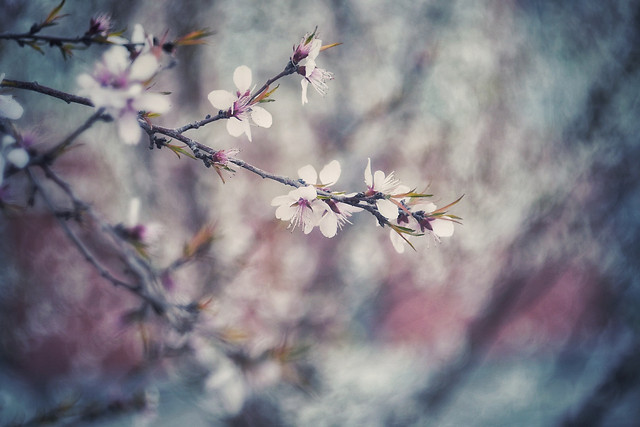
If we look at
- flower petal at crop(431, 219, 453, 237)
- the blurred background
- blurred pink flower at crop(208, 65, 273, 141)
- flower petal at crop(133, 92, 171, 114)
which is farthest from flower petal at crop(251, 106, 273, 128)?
the blurred background

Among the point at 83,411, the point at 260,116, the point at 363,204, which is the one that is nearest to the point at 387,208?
the point at 363,204

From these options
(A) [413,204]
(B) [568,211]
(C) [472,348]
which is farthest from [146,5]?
(C) [472,348]

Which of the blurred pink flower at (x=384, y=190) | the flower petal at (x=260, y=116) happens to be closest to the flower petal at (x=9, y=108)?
the flower petal at (x=260, y=116)

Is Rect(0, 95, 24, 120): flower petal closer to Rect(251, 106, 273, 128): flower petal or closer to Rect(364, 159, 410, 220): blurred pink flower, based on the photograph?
Rect(251, 106, 273, 128): flower petal

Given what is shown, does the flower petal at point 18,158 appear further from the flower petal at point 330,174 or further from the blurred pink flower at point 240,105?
the flower petal at point 330,174

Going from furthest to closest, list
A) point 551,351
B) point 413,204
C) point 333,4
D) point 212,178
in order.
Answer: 1. point 551,351
2. point 212,178
3. point 333,4
4. point 413,204

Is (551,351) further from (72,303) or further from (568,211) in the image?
(72,303)

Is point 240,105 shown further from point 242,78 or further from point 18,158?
point 18,158
